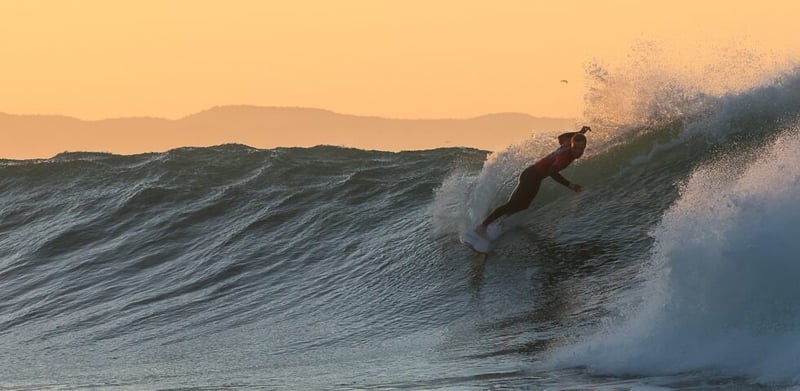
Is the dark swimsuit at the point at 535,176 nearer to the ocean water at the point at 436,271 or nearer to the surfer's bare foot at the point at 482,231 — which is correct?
the surfer's bare foot at the point at 482,231

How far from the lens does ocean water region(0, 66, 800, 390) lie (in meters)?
7.64

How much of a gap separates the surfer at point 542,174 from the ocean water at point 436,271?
33cm

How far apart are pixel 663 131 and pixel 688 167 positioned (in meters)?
1.04

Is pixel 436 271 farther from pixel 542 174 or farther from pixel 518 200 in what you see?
pixel 542 174

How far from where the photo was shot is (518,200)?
540 inches

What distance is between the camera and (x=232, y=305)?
13.8m

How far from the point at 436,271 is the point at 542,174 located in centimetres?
169

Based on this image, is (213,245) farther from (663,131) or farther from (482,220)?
(663,131)

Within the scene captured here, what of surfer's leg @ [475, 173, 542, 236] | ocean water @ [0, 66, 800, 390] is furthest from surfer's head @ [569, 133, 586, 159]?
ocean water @ [0, 66, 800, 390]

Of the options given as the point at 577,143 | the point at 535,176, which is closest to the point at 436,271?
the point at 535,176

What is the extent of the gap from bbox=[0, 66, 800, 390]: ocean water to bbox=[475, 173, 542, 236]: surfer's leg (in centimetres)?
30

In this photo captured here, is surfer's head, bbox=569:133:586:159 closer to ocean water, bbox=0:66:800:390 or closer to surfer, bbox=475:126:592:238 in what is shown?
surfer, bbox=475:126:592:238

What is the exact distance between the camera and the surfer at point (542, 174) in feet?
43.5

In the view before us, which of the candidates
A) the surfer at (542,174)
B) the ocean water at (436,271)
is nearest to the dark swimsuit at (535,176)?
the surfer at (542,174)
